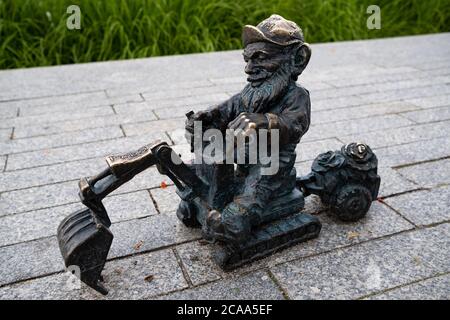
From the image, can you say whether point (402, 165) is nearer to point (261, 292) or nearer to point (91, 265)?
point (261, 292)

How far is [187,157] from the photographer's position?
11.3ft

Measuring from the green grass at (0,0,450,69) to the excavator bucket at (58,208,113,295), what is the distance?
5.10 meters

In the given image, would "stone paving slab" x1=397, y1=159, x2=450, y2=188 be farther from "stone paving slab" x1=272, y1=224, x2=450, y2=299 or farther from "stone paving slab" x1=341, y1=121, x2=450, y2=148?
"stone paving slab" x1=272, y1=224, x2=450, y2=299

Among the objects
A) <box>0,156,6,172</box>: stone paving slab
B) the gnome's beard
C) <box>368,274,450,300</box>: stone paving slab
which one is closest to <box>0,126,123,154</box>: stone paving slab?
<box>0,156,6,172</box>: stone paving slab

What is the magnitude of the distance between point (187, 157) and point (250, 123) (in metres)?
1.49

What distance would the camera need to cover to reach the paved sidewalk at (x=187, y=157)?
221 cm

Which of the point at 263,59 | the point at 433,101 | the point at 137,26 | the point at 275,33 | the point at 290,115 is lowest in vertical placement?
the point at 433,101

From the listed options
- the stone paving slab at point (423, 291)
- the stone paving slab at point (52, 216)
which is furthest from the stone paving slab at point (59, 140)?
the stone paving slab at point (423, 291)

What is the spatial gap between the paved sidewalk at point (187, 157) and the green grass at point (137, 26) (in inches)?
20.9

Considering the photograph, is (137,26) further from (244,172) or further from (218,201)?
(218,201)

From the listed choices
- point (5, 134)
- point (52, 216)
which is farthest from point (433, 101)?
point (5, 134)

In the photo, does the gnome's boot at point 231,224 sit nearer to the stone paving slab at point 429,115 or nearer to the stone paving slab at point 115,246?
the stone paving slab at point 115,246

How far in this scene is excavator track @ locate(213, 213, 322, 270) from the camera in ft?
7.39

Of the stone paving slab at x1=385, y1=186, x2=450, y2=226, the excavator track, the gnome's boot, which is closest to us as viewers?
the gnome's boot
